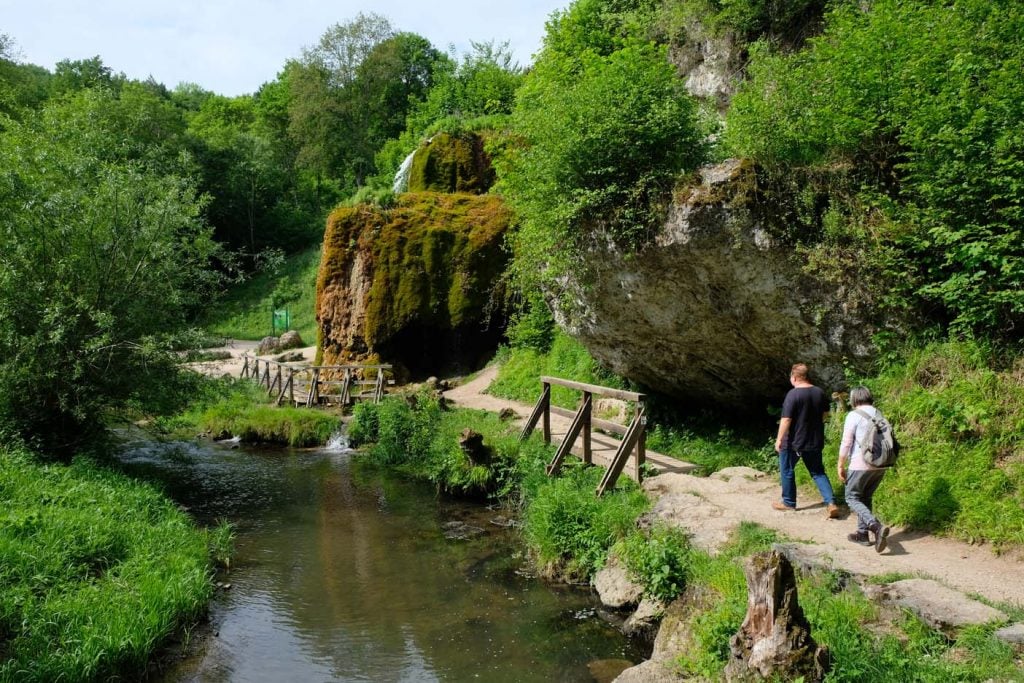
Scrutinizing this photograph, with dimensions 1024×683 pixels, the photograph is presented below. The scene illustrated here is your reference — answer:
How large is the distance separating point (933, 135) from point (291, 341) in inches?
1154

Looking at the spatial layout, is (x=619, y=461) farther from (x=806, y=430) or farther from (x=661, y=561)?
→ (x=806, y=430)

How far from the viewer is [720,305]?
11.1 meters

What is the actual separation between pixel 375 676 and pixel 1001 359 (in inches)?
313

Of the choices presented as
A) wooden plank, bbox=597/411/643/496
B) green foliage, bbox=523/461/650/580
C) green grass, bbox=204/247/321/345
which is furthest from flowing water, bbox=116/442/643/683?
green grass, bbox=204/247/321/345

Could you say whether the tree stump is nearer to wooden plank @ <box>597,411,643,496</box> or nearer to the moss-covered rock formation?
wooden plank @ <box>597,411,643,496</box>

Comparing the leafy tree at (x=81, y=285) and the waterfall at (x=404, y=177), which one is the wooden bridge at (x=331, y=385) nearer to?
the leafy tree at (x=81, y=285)

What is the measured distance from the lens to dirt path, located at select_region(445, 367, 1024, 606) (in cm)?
639

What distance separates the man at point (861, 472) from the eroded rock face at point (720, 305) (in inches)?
104

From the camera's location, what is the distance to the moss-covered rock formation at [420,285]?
2359 centimetres

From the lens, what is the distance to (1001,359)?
8.32 m

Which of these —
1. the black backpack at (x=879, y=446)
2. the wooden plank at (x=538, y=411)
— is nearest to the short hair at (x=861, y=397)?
the black backpack at (x=879, y=446)

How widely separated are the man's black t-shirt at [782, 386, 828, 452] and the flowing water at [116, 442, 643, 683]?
10.0ft

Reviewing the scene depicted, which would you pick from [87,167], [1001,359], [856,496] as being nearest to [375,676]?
[856,496]

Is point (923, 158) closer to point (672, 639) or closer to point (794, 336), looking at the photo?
point (794, 336)
